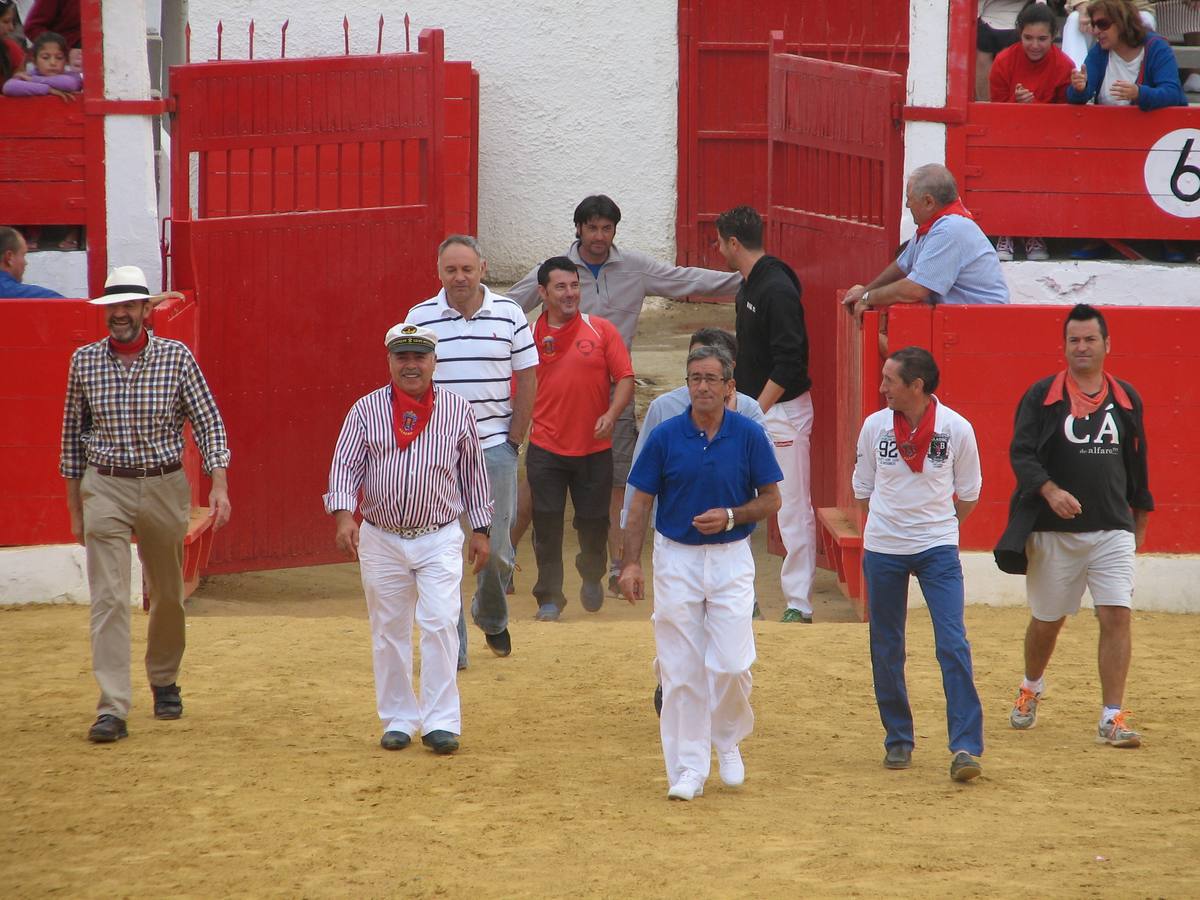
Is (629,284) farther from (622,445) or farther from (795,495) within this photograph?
(795,495)

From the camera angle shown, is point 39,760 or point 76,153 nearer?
point 39,760

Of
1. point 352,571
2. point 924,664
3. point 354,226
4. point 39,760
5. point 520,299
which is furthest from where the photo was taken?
point 352,571

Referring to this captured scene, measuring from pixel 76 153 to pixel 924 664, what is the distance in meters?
5.93

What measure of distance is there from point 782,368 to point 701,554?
11.1ft

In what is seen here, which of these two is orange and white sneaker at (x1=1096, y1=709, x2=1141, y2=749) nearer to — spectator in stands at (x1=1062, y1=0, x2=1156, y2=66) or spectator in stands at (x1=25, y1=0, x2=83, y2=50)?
spectator in stands at (x1=1062, y1=0, x2=1156, y2=66)

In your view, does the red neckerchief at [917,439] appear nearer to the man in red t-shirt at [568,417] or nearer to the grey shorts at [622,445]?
the man in red t-shirt at [568,417]

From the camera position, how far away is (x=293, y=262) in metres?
10.6

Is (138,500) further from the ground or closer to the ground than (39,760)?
further from the ground

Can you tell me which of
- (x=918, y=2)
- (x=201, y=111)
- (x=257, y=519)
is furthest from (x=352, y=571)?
(x=918, y=2)

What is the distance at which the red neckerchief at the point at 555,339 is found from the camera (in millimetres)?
9594

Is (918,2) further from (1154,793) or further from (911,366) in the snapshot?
(1154,793)

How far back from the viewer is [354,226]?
10.7 m

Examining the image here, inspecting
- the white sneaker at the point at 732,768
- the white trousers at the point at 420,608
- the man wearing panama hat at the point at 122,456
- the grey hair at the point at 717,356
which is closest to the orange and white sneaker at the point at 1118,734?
the white sneaker at the point at 732,768

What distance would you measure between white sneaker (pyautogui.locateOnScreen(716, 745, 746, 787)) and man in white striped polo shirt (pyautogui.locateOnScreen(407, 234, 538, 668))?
2045 millimetres
